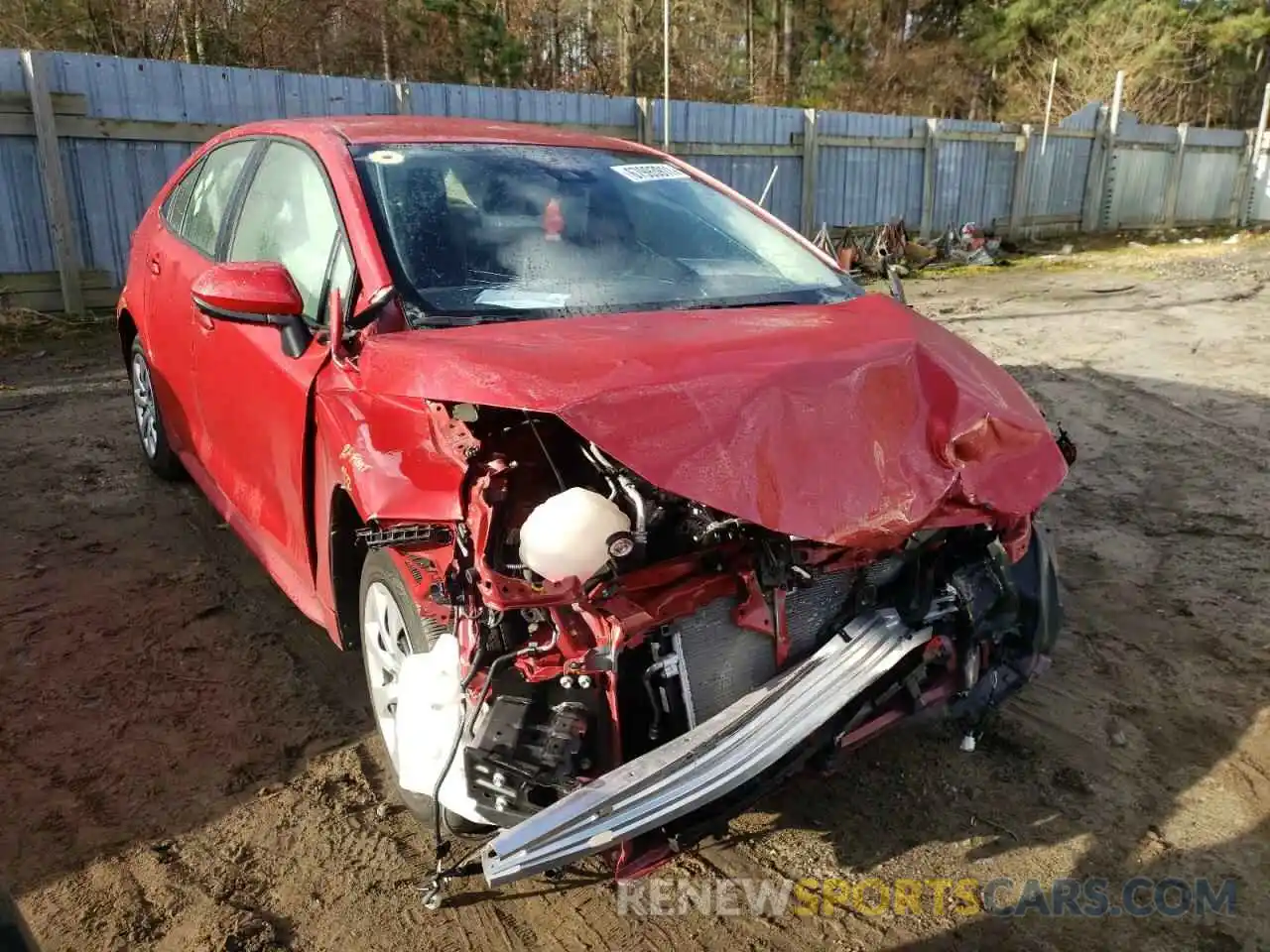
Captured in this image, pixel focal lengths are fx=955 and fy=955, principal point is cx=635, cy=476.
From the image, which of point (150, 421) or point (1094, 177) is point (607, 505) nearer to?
point (150, 421)

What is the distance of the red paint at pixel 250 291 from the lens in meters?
2.61

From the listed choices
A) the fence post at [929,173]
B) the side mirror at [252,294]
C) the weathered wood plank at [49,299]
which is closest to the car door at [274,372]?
the side mirror at [252,294]

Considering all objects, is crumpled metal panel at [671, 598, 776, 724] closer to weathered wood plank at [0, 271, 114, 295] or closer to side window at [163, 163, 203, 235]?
side window at [163, 163, 203, 235]

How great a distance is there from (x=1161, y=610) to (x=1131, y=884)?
1.71 metres

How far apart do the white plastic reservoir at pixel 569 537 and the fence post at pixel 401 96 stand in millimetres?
9415

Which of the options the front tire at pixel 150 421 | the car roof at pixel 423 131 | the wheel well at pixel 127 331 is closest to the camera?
the car roof at pixel 423 131

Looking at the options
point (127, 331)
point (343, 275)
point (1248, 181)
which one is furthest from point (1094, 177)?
point (343, 275)

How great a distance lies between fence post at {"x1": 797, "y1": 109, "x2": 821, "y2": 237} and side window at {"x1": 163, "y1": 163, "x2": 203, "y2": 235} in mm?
10925

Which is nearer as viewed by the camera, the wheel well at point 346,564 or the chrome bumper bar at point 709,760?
the chrome bumper bar at point 709,760

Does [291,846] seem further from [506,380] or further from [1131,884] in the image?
[1131,884]

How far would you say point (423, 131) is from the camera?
11.0 feet

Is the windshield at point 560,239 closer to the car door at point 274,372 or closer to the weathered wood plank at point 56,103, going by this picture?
the car door at point 274,372

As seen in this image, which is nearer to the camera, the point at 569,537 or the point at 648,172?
the point at 569,537

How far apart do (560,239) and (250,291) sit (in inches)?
38.3
